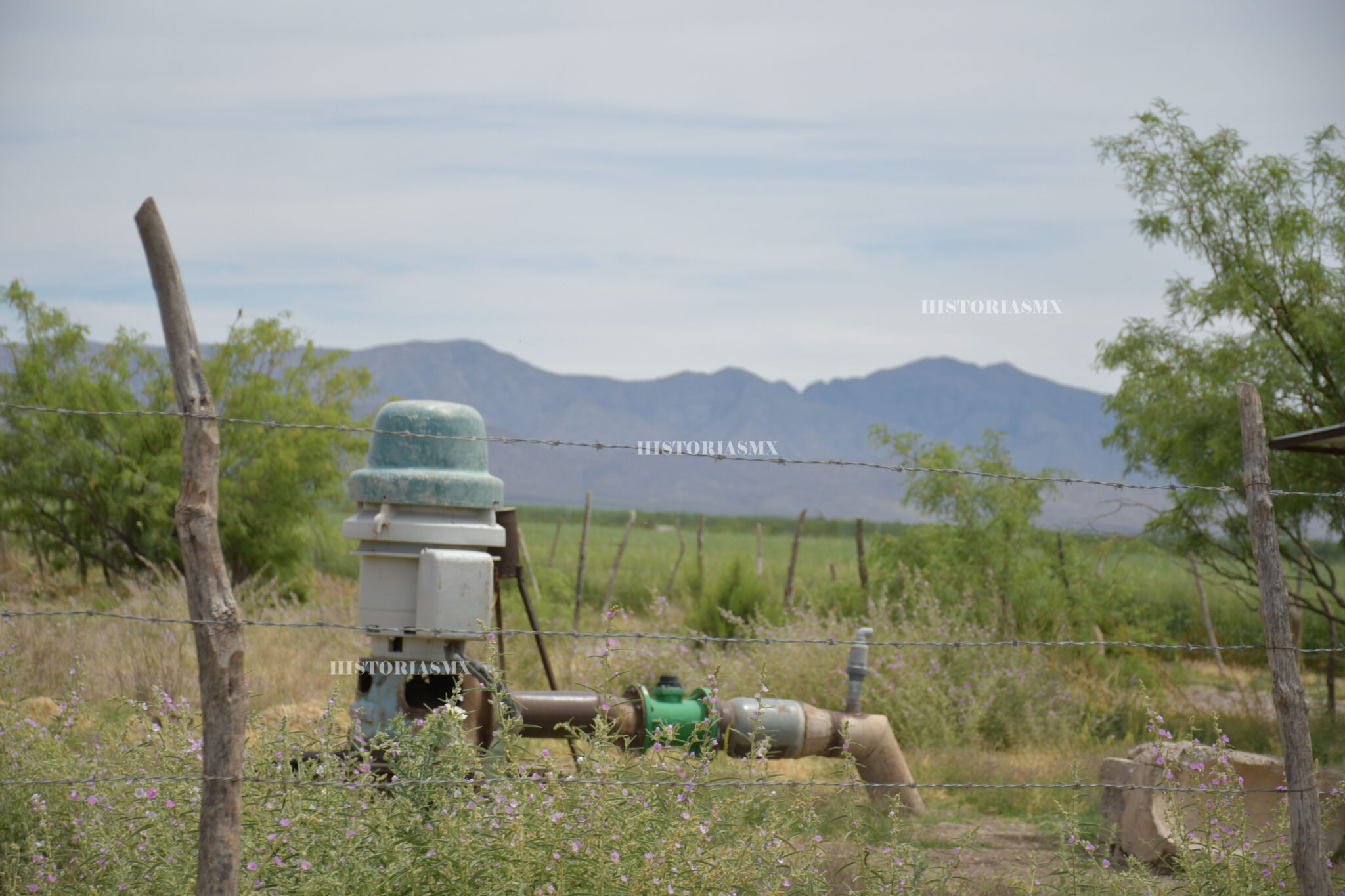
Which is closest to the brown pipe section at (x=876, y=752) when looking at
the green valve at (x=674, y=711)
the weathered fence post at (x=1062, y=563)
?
the green valve at (x=674, y=711)

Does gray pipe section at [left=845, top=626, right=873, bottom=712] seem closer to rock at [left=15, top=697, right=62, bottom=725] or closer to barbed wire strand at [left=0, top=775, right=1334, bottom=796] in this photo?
barbed wire strand at [left=0, top=775, right=1334, bottom=796]

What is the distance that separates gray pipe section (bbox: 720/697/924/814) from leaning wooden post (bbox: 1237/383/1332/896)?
60.6 inches

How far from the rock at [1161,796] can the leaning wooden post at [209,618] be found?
3903 mm

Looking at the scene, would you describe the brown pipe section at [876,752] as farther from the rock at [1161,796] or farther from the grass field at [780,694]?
the rock at [1161,796]

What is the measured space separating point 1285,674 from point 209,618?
334 centimetres

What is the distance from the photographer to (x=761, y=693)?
3699 millimetres

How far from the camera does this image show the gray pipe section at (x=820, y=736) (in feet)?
16.1

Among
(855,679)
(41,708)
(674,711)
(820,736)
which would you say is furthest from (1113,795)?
(41,708)

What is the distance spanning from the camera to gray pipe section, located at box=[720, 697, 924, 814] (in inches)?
193

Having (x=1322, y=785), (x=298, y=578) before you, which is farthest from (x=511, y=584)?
(x=1322, y=785)

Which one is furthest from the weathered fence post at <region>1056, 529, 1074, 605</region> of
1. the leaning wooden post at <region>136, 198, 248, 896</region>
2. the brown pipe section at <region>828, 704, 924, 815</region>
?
the leaning wooden post at <region>136, 198, 248, 896</region>

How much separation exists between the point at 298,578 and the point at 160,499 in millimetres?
2075

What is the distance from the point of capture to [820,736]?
524cm

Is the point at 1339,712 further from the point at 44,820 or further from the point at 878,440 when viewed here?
the point at 44,820
